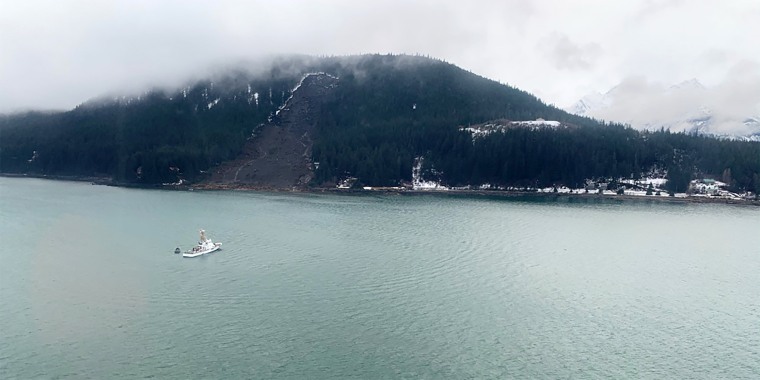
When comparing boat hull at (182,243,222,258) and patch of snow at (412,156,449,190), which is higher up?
patch of snow at (412,156,449,190)

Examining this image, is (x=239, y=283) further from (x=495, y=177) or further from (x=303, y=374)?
(x=495, y=177)

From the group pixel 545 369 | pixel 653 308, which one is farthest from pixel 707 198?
pixel 545 369

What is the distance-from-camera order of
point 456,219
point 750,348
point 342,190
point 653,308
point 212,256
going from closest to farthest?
1. point 750,348
2. point 653,308
3. point 212,256
4. point 456,219
5. point 342,190

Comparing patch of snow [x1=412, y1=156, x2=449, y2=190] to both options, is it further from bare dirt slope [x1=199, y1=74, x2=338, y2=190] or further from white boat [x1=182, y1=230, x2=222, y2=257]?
white boat [x1=182, y1=230, x2=222, y2=257]

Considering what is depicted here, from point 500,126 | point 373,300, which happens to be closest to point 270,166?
point 500,126

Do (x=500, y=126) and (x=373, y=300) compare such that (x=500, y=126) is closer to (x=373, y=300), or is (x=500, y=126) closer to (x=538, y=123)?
(x=538, y=123)

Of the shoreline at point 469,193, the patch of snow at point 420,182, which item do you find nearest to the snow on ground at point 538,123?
the shoreline at point 469,193

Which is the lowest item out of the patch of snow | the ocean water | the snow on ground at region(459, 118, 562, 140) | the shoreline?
the ocean water

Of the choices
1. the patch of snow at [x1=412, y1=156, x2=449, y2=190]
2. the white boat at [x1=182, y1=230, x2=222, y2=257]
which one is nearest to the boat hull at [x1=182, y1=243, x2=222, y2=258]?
the white boat at [x1=182, y1=230, x2=222, y2=257]
